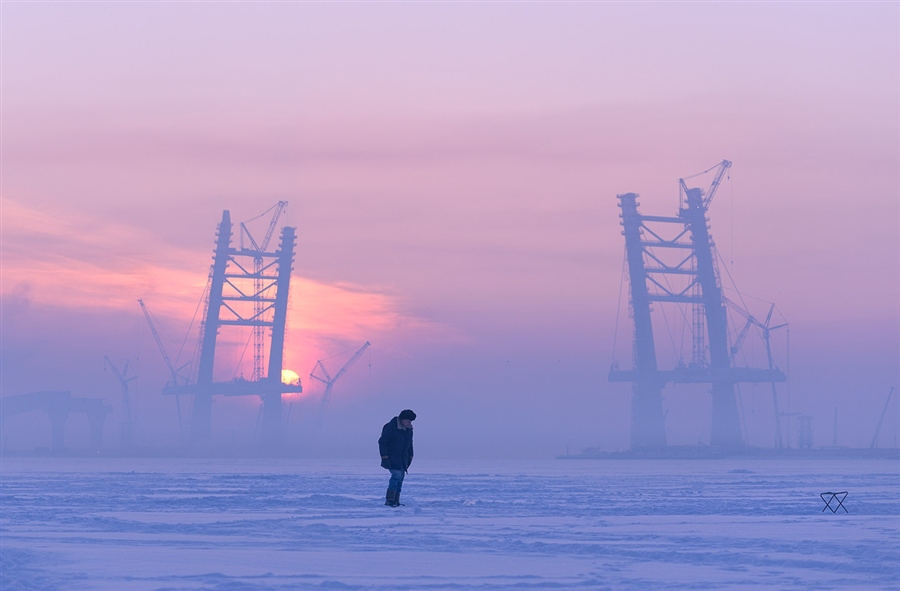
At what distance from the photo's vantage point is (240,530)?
1295 cm

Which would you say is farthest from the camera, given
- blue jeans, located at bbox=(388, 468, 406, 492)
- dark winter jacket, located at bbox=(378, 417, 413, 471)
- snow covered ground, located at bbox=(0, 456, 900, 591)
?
blue jeans, located at bbox=(388, 468, 406, 492)

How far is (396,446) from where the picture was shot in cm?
1603

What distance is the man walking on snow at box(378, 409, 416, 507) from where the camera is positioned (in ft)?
52.6

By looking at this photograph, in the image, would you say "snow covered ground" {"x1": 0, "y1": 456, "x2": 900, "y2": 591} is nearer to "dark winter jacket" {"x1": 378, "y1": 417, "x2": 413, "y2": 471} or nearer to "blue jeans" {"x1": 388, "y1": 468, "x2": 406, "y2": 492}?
"blue jeans" {"x1": 388, "y1": 468, "x2": 406, "y2": 492}

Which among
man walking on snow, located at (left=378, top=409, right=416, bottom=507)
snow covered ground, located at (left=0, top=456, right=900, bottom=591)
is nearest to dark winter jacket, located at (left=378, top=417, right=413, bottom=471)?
man walking on snow, located at (left=378, top=409, right=416, bottom=507)

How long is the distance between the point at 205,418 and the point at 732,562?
132 metres

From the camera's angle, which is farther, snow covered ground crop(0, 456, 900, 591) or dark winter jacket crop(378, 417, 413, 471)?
dark winter jacket crop(378, 417, 413, 471)

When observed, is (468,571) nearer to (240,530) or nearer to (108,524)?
(240,530)

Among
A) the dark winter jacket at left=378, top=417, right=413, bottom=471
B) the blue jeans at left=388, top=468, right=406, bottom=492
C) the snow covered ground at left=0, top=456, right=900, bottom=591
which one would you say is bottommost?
the snow covered ground at left=0, top=456, right=900, bottom=591

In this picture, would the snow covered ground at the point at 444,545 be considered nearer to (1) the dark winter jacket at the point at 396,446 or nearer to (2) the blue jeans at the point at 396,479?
(2) the blue jeans at the point at 396,479

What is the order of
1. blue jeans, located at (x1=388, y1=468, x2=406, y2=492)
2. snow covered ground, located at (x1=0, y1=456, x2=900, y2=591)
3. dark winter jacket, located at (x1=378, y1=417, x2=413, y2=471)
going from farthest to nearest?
blue jeans, located at (x1=388, y1=468, x2=406, y2=492)
dark winter jacket, located at (x1=378, y1=417, x2=413, y2=471)
snow covered ground, located at (x1=0, y1=456, x2=900, y2=591)

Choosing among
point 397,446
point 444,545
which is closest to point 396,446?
point 397,446

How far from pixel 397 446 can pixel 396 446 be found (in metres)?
0.01

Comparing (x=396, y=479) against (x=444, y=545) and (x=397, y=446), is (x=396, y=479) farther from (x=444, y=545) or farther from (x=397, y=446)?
(x=444, y=545)
